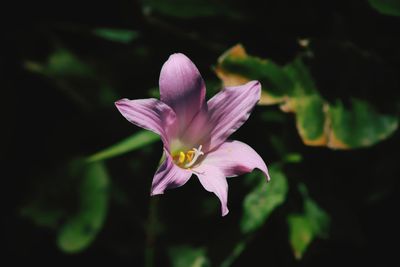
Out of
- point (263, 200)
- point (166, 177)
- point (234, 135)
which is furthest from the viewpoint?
point (234, 135)

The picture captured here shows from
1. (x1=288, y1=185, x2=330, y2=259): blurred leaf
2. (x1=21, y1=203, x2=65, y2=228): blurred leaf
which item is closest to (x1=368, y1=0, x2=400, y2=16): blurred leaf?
(x1=288, y1=185, x2=330, y2=259): blurred leaf

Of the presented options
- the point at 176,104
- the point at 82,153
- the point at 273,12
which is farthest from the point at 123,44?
the point at 176,104

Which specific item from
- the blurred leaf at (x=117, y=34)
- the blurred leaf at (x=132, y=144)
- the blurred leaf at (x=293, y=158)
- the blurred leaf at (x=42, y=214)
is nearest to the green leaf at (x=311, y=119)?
the blurred leaf at (x=293, y=158)

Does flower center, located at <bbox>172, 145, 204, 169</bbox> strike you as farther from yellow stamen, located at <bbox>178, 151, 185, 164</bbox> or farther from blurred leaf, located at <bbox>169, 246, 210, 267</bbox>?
blurred leaf, located at <bbox>169, 246, 210, 267</bbox>

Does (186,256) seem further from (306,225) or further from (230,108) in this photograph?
(230,108)

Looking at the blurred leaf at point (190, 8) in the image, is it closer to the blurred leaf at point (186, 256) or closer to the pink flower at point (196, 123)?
the pink flower at point (196, 123)

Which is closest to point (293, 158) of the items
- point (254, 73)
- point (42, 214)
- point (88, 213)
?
point (254, 73)
